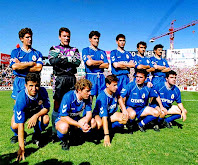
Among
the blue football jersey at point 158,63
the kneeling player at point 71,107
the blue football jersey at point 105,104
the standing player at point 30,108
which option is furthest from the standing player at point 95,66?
the blue football jersey at point 158,63

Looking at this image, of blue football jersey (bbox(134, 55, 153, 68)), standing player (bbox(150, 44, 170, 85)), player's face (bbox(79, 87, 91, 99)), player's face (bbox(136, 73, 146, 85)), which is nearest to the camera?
player's face (bbox(79, 87, 91, 99))

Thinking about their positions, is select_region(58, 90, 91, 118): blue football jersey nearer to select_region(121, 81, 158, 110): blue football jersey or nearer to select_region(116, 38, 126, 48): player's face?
select_region(121, 81, 158, 110): blue football jersey

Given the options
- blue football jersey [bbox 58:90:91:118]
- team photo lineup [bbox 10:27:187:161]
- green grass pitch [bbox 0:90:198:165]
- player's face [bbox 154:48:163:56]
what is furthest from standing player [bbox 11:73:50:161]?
player's face [bbox 154:48:163:56]

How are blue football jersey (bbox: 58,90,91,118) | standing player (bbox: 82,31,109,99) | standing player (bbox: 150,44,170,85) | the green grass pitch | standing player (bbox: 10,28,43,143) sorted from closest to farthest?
the green grass pitch → blue football jersey (bbox: 58,90,91,118) → standing player (bbox: 10,28,43,143) → standing player (bbox: 82,31,109,99) → standing player (bbox: 150,44,170,85)

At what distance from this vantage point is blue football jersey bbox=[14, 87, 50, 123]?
2.96m

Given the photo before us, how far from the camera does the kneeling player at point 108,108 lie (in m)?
3.60

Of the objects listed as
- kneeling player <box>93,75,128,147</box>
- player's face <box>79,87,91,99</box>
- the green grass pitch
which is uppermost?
player's face <box>79,87,91,99</box>

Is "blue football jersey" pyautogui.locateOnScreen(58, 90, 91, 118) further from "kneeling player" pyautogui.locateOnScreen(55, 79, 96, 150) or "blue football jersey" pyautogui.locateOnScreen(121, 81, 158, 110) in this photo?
"blue football jersey" pyautogui.locateOnScreen(121, 81, 158, 110)

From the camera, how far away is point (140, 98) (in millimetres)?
4418

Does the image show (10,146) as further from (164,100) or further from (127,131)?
(164,100)

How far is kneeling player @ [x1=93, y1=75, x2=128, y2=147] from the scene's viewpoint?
11.8ft

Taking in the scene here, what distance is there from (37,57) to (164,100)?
3.48 metres

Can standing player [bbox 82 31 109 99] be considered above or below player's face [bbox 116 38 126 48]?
below

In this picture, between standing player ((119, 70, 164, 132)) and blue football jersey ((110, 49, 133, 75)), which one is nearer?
standing player ((119, 70, 164, 132))
